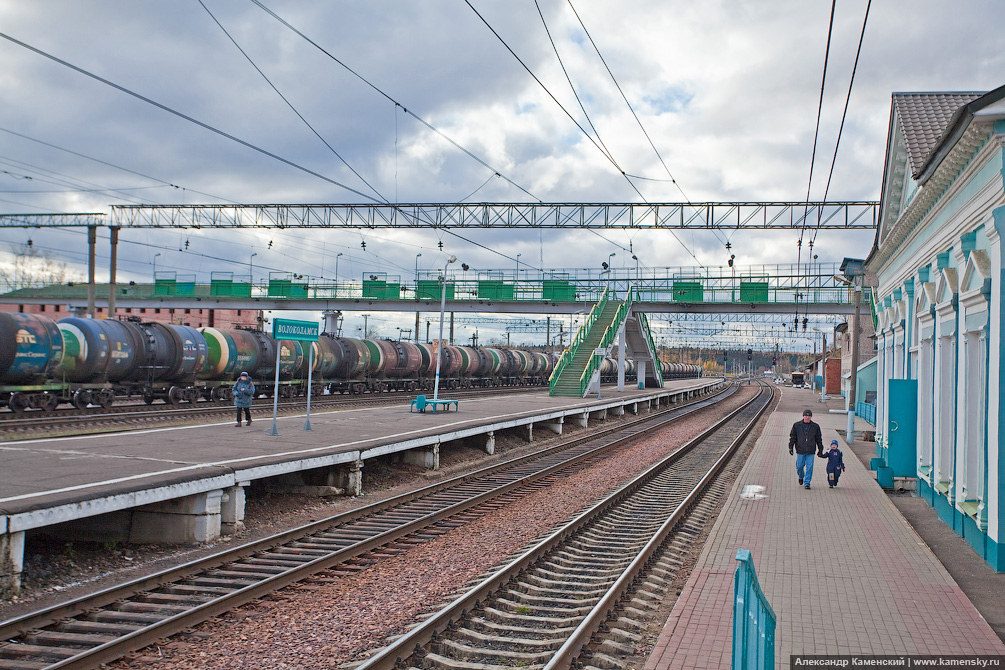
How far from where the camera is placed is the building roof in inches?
488

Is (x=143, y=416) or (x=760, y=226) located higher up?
(x=760, y=226)

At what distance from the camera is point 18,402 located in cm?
2120

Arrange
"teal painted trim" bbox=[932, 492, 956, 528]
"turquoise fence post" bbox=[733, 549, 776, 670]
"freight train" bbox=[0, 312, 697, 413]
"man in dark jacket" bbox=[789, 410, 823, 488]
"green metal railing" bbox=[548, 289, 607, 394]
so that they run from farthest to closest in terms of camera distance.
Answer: "green metal railing" bbox=[548, 289, 607, 394] → "freight train" bbox=[0, 312, 697, 413] → "man in dark jacket" bbox=[789, 410, 823, 488] → "teal painted trim" bbox=[932, 492, 956, 528] → "turquoise fence post" bbox=[733, 549, 776, 670]

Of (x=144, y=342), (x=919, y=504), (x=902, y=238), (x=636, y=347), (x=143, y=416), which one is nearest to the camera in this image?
(x=919, y=504)

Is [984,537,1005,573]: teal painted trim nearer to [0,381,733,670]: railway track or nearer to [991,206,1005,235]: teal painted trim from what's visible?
[991,206,1005,235]: teal painted trim

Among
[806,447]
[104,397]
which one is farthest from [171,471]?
[104,397]

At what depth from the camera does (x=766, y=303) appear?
42312 mm

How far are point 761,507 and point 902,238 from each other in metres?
7.30

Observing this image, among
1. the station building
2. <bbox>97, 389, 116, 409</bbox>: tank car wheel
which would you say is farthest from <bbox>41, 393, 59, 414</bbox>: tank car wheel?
the station building

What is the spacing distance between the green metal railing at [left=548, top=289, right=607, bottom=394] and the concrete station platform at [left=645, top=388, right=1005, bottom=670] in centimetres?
2294

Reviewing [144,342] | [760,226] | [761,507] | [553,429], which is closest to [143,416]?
[144,342]

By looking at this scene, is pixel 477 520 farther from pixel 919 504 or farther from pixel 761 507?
pixel 919 504

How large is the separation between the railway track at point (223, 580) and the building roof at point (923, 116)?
9018 mm

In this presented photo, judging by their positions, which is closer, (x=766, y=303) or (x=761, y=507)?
(x=761, y=507)
